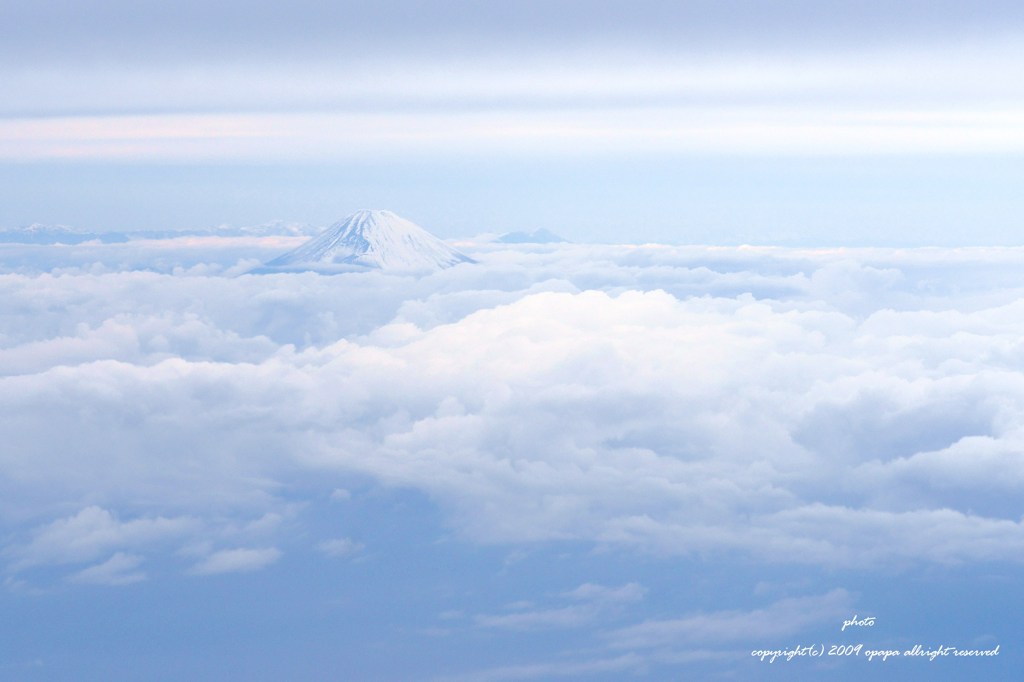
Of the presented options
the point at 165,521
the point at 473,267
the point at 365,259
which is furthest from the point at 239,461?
the point at 365,259

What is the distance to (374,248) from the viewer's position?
112312 millimetres

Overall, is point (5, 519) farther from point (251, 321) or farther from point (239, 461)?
point (251, 321)

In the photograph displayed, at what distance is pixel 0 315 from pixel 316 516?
25720 millimetres

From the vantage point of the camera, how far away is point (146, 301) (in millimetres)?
76000


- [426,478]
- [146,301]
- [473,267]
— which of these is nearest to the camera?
[426,478]

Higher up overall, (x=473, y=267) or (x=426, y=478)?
(x=473, y=267)

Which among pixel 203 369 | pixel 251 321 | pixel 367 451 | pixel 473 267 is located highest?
pixel 473 267

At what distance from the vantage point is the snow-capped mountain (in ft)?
359

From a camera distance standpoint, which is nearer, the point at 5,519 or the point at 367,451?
the point at 5,519

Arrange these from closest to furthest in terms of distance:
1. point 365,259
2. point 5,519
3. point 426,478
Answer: point 5,519 → point 426,478 → point 365,259

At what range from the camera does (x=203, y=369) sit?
6931 cm

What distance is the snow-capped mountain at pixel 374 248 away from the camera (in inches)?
4309

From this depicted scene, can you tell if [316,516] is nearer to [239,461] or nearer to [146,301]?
[239,461]

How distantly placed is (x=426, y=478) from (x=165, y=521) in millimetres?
14365
